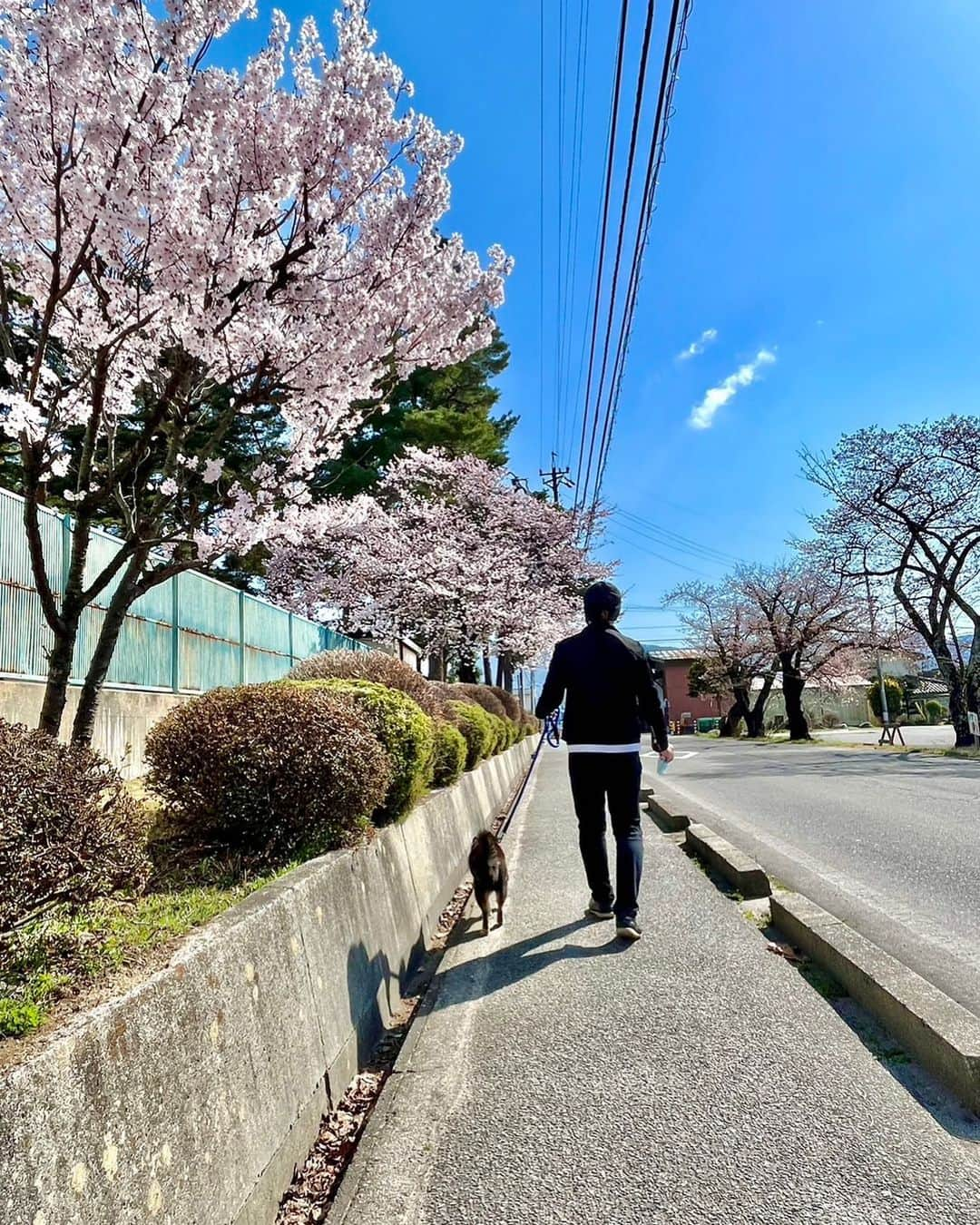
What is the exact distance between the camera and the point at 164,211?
4.72 meters

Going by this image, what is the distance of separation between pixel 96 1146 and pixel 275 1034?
0.97 meters

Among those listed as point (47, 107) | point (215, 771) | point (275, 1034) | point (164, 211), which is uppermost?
point (47, 107)

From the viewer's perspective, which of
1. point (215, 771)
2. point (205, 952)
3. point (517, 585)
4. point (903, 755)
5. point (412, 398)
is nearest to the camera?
point (205, 952)

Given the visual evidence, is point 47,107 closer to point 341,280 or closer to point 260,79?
point 260,79

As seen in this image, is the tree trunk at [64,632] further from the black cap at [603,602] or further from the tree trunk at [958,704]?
the tree trunk at [958,704]

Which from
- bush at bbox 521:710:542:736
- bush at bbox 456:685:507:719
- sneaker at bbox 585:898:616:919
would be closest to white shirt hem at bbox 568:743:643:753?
sneaker at bbox 585:898:616:919

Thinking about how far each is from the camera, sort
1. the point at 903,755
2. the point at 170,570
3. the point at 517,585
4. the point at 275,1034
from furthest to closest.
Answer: the point at 517,585 → the point at 903,755 → the point at 170,570 → the point at 275,1034

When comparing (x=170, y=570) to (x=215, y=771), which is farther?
Answer: (x=170, y=570)

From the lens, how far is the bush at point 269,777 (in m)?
4.10

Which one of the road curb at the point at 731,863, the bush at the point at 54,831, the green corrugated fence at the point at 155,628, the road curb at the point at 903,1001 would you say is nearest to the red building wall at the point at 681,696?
the green corrugated fence at the point at 155,628

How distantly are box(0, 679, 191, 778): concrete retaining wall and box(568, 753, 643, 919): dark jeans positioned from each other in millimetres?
3479

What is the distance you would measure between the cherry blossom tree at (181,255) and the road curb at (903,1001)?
4173 mm

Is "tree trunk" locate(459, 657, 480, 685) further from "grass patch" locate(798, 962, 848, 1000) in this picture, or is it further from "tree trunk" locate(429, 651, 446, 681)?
"grass patch" locate(798, 962, 848, 1000)

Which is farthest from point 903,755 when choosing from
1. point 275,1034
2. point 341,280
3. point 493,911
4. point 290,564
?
point 275,1034
